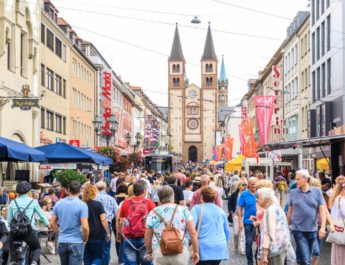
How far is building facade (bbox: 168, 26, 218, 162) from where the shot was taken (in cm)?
15150

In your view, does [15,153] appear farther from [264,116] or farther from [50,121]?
[50,121]

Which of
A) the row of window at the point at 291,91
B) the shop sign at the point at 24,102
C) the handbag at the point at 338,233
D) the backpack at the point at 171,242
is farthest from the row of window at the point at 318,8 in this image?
the backpack at the point at 171,242

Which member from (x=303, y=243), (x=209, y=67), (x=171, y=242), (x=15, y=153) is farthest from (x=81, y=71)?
(x=209, y=67)

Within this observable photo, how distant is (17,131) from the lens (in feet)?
100

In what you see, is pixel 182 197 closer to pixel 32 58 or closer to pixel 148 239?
pixel 148 239

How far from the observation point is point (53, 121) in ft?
143

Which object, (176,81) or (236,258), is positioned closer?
(236,258)

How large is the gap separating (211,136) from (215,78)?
12695mm

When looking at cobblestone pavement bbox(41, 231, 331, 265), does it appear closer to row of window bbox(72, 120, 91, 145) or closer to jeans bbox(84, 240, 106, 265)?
jeans bbox(84, 240, 106, 265)

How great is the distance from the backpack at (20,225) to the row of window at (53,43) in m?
30.4

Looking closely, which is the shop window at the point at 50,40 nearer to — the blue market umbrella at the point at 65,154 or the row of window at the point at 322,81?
the row of window at the point at 322,81

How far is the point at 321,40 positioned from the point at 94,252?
34539mm

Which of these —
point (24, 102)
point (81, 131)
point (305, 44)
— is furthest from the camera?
point (81, 131)

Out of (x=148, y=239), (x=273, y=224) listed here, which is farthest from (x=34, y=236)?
(x=273, y=224)
